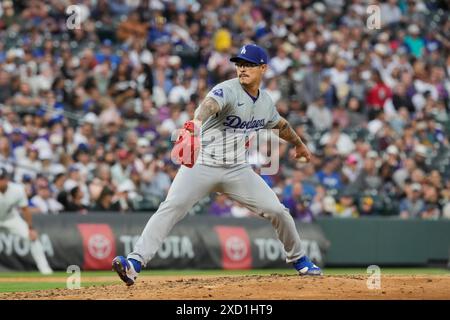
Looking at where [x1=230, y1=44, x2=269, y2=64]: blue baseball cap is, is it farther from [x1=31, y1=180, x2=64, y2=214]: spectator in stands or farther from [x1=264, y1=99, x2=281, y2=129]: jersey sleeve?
[x1=31, y1=180, x2=64, y2=214]: spectator in stands

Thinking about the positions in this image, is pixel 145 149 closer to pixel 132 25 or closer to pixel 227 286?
pixel 132 25

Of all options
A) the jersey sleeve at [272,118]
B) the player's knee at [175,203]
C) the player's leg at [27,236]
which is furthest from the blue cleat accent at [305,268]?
the player's leg at [27,236]

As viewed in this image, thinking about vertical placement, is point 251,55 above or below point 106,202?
above

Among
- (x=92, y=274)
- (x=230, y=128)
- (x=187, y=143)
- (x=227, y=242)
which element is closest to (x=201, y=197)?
(x=230, y=128)

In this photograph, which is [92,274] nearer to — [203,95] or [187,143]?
[203,95]

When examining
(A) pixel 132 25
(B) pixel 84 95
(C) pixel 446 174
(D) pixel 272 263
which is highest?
(A) pixel 132 25
